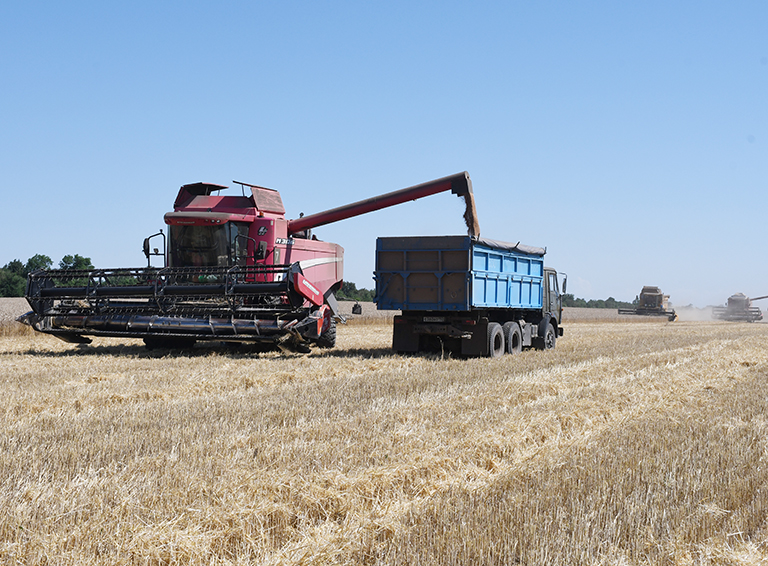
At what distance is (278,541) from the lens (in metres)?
3.65

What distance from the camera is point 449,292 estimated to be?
14102 mm

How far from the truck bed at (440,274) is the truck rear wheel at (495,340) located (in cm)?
43

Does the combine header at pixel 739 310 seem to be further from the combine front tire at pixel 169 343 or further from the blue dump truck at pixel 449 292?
the combine front tire at pixel 169 343

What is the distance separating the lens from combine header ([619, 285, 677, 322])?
53.4 metres

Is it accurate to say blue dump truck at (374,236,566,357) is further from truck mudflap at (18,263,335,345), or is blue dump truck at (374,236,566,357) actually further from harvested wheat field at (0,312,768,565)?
harvested wheat field at (0,312,768,565)

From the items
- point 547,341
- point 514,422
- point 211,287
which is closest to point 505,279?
point 547,341

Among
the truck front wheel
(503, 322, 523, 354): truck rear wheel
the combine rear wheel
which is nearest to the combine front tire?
the combine rear wheel

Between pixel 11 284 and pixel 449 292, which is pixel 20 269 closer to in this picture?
pixel 11 284

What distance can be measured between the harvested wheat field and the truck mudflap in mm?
3279

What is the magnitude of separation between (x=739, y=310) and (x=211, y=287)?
2299 inches

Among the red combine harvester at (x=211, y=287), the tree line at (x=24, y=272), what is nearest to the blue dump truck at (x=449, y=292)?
the red combine harvester at (x=211, y=287)

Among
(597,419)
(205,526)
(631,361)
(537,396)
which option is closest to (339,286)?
(631,361)

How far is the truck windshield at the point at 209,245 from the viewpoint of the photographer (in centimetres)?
1444

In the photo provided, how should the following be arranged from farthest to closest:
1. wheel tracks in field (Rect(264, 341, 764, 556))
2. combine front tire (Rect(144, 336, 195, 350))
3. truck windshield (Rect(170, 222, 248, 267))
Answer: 1. combine front tire (Rect(144, 336, 195, 350))
2. truck windshield (Rect(170, 222, 248, 267))
3. wheel tracks in field (Rect(264, 341, 764, 556))
